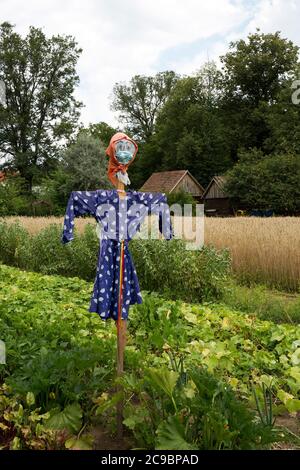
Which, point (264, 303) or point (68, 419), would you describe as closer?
point (68, 419)

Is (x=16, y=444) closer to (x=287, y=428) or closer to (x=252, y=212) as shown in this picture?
(x=287, y=428)

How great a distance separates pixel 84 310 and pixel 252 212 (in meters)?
27.8

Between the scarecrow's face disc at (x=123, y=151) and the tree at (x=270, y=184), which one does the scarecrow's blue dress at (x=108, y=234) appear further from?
the tree at (x=270, y=184)

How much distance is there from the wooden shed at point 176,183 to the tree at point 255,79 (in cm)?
463

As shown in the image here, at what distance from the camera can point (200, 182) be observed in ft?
151

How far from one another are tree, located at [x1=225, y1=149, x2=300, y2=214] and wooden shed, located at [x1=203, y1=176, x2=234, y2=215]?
11.7 feet

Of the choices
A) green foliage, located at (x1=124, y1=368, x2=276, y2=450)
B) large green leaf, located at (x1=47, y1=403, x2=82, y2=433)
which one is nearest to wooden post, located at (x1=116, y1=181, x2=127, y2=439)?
green foliage, located at (x1=124, y1=368, x2=276, y2=450)

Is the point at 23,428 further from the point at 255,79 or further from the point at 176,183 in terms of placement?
the point at 255,79

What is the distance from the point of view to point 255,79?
1682 inches

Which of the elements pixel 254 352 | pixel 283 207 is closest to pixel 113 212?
pixel 254 352

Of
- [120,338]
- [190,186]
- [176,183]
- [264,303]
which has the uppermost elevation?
[176,183]

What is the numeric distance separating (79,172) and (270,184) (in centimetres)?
1240

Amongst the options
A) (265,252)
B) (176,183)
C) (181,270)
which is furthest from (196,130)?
(181,270)

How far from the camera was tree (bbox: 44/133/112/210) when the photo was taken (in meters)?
32.7
